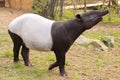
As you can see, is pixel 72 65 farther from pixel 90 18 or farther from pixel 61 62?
pixel 90 18

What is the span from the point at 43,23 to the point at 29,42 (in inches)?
16.0

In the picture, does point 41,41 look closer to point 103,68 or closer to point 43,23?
point 43,23

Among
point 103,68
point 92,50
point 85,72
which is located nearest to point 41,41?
point 85,72

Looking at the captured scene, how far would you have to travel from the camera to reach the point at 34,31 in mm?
6156

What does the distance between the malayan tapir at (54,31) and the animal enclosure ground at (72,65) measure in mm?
425

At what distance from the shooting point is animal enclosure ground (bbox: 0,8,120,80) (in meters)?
6.31

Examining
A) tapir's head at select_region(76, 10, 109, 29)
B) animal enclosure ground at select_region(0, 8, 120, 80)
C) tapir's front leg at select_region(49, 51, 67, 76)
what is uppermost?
tapir's head at select_region(76, 10, 109, 29)

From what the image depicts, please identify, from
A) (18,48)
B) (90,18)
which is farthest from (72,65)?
(90,18)

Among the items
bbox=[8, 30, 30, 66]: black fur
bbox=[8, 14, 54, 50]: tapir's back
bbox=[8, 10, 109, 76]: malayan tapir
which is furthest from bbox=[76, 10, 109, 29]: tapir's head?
bbox=[8, 30, 30, 66]: black fur

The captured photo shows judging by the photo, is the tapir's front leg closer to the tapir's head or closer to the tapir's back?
the tapir's back

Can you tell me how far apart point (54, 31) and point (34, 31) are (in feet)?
1.16

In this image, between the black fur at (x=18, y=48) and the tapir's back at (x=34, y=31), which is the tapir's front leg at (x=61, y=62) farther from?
the black fur at (x=18, y=48)

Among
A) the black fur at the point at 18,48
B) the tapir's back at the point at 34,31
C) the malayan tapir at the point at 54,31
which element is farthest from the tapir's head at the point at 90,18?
the black fur at the point at 18,48

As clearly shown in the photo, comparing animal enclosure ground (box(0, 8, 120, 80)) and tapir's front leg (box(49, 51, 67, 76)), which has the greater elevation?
tapir's front leg (box(49, 51, 67, 76))
